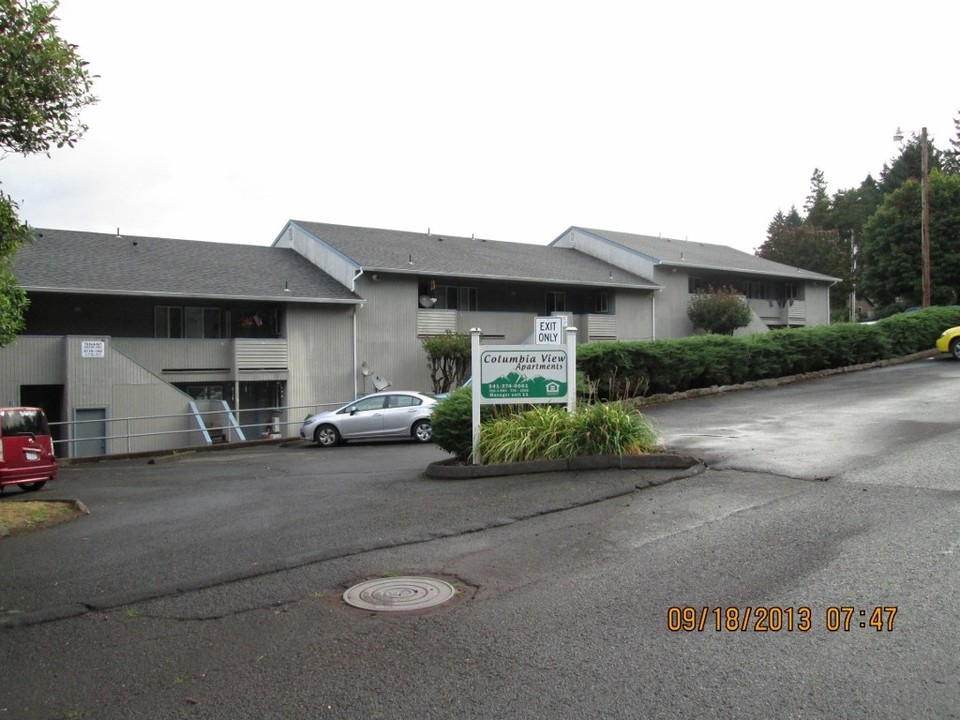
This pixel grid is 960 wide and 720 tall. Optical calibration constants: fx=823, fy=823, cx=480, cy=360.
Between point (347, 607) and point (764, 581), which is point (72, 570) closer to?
point (347, 607)

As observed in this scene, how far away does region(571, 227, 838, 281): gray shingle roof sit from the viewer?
39.0 metres

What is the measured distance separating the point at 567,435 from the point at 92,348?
17.5 m

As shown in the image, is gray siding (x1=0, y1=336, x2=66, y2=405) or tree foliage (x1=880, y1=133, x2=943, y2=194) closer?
gray siding (x1=0, y1=336, x2=66, y2=405)

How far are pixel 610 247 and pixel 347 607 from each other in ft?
116

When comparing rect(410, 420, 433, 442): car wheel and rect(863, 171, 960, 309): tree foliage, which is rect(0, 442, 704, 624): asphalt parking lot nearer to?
rect(410, 420, 433, 442): car wheel

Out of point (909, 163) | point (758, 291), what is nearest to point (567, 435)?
point (758, 291)

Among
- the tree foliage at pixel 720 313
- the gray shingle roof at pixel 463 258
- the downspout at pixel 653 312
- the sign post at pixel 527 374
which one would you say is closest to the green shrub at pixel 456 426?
the sign post at pixel 527 374

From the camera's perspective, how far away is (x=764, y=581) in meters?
5.73

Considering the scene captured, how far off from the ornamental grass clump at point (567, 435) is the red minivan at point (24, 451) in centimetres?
894

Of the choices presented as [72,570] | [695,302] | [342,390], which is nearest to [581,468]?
[72,570]

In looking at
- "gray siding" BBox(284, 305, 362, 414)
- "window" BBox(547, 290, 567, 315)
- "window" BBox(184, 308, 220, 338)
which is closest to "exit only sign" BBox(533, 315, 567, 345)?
Result: "gray siding" BBox(284, 305, 362, 414)

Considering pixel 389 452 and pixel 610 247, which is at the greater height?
pixel 610 247

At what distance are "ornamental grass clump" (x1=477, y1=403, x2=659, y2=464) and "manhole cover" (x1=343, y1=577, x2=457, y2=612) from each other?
4.75 m

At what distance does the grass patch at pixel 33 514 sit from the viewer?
9.72 m
